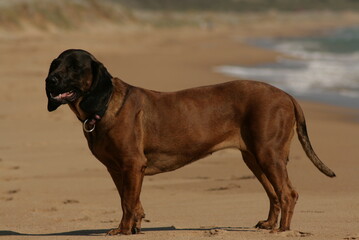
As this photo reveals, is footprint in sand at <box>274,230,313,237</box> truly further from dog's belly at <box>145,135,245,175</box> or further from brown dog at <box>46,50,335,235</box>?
dog's belly at <box>145,135,245,175</box>

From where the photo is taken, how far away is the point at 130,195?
6.48 m

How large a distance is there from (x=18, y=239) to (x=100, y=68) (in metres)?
1.63

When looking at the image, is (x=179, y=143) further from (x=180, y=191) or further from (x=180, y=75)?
(x=180, y=75)

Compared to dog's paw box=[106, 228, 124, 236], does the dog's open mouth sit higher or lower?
higher

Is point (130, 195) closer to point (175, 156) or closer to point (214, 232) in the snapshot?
point (175, 156)

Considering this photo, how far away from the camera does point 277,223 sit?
23.2 ft

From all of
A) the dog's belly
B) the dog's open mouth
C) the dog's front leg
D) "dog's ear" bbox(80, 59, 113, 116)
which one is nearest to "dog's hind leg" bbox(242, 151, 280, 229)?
the dog's belly

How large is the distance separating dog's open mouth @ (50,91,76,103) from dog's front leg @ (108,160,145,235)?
0.75 m

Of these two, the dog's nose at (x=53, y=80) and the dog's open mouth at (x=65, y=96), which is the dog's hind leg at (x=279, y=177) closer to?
the dog's open mouth at (x=65, y=96)

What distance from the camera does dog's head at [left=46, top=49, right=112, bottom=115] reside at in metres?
6.33

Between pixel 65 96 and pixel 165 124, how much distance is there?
924mm

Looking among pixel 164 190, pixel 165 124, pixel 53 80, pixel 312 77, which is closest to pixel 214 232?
pixel 165 124

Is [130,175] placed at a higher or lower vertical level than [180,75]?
lower

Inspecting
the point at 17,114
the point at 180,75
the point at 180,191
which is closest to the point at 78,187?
the point at 180,191
